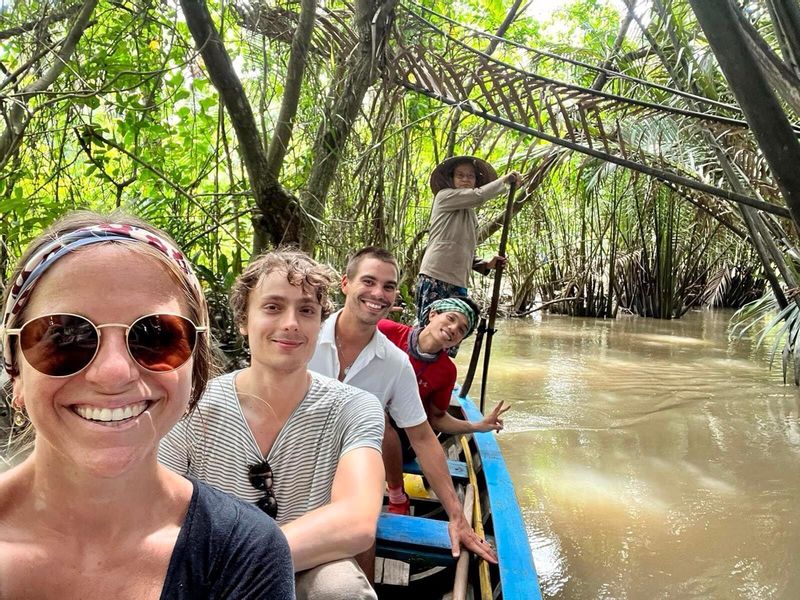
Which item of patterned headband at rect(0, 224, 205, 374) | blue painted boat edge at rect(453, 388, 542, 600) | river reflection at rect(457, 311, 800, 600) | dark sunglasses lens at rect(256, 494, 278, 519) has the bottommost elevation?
river reflection at rect(457, 311, 800, 600)

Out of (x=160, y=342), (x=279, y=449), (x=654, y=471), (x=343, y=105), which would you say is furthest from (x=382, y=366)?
(x=654, y=471)

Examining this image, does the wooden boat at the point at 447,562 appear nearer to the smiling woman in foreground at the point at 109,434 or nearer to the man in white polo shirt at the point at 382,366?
the man in white polo shirt at the point at 382,366

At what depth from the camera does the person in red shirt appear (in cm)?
230

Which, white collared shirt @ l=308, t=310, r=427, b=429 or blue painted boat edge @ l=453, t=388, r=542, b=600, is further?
white collared shirt @ l=308, t=310, r=427, b=429

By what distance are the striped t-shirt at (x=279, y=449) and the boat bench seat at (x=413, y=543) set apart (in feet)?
1.89

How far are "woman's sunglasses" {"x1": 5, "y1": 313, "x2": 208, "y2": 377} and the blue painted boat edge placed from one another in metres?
1.27

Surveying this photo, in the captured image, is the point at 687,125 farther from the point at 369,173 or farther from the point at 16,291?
the point at 16,291

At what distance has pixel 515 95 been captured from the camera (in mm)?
3156

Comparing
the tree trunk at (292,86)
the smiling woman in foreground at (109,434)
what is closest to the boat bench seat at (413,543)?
the smiling woman in foreground at (109,434)

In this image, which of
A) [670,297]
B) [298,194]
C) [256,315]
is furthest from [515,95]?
[670,297]

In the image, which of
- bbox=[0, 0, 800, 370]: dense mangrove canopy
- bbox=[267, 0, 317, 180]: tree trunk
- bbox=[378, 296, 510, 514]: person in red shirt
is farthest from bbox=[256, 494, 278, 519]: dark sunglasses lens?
bbox=[267, 0, 317, 180]: tree trunk

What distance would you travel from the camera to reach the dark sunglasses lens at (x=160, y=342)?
2.38 ft

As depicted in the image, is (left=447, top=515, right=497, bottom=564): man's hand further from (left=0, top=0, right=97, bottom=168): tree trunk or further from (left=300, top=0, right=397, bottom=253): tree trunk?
(left=0, top=0, right=97, bottom=168): tree trunk

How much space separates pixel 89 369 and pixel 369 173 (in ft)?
10.4
